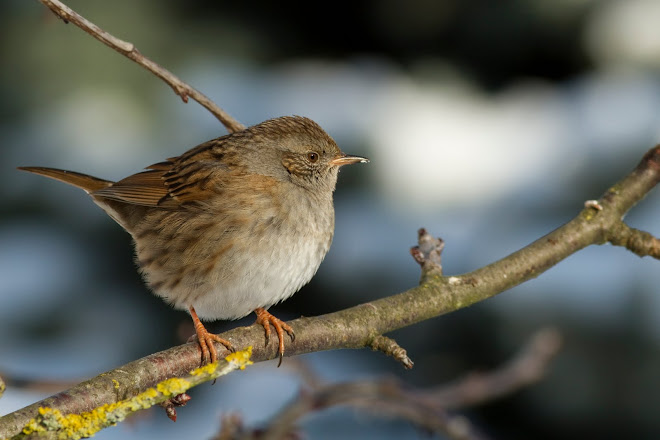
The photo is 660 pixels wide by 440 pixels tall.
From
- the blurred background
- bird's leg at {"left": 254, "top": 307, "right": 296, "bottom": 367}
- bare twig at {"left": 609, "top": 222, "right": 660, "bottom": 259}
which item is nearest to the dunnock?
bird's leg at {"left": 254, "top": 307, "right": 296, "bottom": 367}

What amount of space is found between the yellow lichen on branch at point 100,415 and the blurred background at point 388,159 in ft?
7.81

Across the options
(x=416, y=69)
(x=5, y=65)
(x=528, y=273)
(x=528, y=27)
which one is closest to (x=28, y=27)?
(x=5, y=65)

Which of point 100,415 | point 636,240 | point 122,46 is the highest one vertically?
point 636,240

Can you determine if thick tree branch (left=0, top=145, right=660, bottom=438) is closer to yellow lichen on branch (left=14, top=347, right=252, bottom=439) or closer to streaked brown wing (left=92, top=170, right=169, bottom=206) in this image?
yellow lichen on branch (left=14, top=347, right=252, bottom=439)

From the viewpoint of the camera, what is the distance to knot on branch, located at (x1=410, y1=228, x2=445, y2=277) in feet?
8.91

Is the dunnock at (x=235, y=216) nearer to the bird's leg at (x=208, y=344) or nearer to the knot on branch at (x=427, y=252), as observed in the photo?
the bird's leg at (x=208, y=344)

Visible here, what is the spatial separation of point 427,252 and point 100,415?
1.45 metres

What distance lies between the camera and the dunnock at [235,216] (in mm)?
2682

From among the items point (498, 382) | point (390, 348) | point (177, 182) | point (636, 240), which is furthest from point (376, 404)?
point (177, 182)

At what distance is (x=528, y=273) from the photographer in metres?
2.70

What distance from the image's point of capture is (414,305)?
8.44 feet

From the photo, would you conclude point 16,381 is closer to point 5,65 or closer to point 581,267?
point 5,65

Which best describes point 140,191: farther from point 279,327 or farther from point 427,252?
point 427,252

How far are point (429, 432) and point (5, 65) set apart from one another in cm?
353
